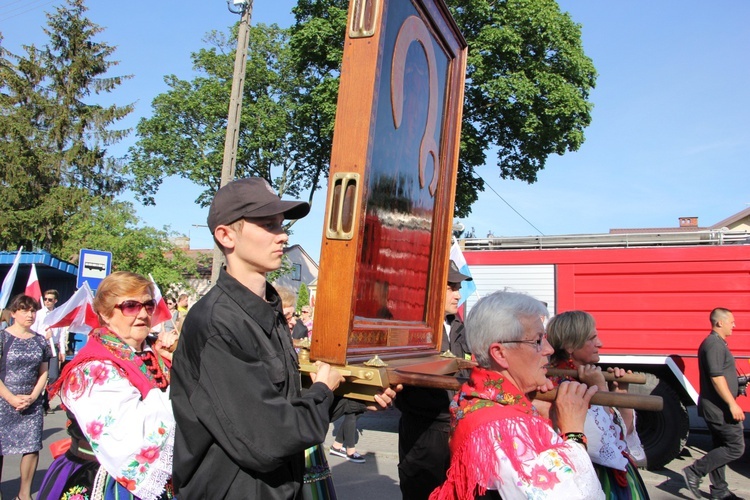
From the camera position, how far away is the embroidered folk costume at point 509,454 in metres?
1.69

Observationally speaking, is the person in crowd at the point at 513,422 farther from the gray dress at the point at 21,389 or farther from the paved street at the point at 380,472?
the gray dress at the point at 21,389

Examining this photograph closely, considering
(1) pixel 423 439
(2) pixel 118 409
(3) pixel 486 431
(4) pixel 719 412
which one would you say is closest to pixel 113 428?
(2) pixel 118 409

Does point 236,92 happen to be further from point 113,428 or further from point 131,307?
point 113,428

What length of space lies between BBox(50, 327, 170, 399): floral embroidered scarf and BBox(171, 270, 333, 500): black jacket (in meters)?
0.85

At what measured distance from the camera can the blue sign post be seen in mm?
8109

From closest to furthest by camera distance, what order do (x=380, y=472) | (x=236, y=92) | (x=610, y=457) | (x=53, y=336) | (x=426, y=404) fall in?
1. (x=610, y=457)
2. (x=426, y=404)
3. (x=380, y=472)
4. (x=53, y=336)
5. (x=236, y=92)

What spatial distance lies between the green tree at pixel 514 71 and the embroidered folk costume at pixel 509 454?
15522 millimetres

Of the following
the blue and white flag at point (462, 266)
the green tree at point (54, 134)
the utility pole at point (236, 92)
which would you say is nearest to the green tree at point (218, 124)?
the green tree at point (54, 134)

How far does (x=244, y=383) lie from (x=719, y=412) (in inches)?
228

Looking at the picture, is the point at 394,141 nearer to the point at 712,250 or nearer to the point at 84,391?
the point at 84,391

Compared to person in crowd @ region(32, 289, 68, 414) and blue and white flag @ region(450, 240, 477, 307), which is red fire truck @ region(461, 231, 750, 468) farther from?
person in crowd @ region(32, 289, 68, 414)

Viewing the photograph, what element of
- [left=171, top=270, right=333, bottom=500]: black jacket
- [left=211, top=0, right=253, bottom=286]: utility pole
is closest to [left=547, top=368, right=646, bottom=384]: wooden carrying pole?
[left=171, top=270, right=333, bottom=500]: black jacket

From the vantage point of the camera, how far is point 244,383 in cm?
148

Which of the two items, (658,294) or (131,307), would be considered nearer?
(131,307)
